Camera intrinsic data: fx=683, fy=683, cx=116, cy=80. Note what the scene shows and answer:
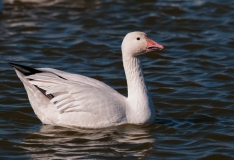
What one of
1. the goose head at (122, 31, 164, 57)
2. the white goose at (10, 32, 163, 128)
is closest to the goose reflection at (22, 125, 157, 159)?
the white goose at (10, 32, 163, 128)

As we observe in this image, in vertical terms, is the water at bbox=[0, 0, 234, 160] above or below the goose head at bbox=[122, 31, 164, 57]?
below

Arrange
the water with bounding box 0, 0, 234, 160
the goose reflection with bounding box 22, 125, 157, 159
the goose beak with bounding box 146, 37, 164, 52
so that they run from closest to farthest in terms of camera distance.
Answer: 1. the goose reflection with bounding box 22, 125, 157, 159
2. the water with bounding box 0, 0, 234, 160
3. the goose beak with bounding box 146, 37, 164, 52

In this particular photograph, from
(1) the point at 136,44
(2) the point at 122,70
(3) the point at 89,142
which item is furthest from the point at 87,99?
(2) the point at 122,70

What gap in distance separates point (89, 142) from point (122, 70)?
363cm

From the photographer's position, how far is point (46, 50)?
44.6ft

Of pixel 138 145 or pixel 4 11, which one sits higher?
pixel 4 11

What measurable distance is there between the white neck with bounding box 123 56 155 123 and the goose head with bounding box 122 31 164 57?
0.12 m

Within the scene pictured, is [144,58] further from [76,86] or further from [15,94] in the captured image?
[76,86]

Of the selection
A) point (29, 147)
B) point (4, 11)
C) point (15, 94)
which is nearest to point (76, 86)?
point (29, 147)

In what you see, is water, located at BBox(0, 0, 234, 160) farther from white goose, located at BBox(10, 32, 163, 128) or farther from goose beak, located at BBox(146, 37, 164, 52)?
goose beak, located at BBox(146, 37, 164, 52)

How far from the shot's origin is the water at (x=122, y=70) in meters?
8.84

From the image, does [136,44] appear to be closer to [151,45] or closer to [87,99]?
[151,45]

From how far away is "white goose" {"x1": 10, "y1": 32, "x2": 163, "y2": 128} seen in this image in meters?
9.23

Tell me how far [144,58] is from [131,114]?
4104 mm
